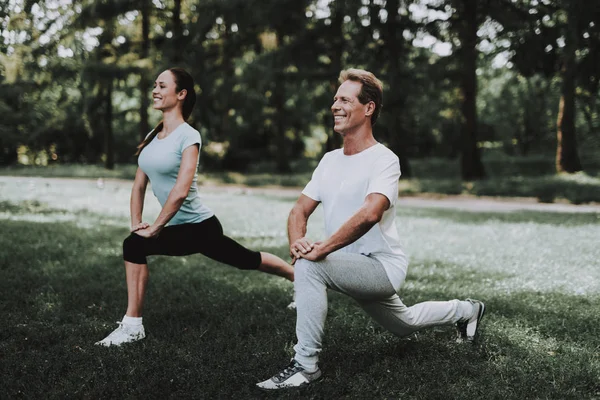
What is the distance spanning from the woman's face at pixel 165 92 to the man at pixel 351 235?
4.55 ft

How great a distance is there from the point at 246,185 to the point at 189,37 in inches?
246

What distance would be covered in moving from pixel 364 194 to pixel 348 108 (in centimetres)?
53

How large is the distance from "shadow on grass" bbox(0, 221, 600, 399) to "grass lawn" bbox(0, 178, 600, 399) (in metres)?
0.01

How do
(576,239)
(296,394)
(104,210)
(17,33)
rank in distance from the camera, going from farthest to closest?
(104,210) → (576,239) → (17,33) → (296,394)

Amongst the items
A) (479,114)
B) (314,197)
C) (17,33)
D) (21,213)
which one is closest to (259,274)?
(314,197)

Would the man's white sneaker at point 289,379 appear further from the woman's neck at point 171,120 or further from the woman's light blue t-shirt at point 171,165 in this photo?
the woman's neck at point 171,120

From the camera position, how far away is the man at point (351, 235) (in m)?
3.50

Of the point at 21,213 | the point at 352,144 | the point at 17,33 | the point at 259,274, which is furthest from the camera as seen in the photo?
the point at 21,213

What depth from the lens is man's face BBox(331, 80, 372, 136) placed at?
12.0ft

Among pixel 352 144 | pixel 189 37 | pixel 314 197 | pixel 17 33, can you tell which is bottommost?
pixel 314 197

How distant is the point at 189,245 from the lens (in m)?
4.54

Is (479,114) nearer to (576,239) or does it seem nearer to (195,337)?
(576,239)

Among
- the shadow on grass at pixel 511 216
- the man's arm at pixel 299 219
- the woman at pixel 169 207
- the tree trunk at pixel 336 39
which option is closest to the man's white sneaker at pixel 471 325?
the man's arm at pixel 299 219

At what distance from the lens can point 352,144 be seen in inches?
147
